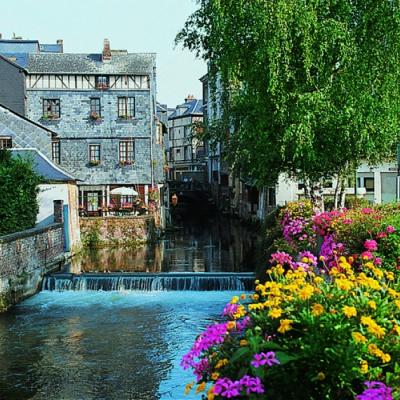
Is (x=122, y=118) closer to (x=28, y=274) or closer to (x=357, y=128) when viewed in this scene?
(x=28, y=274)

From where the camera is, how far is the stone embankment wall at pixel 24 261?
1911 centimetres

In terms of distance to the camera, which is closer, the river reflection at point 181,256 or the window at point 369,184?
the river reflection at point 181,256

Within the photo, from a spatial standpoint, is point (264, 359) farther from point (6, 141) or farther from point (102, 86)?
point (102, 86)

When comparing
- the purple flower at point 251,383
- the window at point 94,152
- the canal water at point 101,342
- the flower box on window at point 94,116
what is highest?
the flower box on window at point 94,116

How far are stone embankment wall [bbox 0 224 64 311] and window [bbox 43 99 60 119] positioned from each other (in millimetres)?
15602

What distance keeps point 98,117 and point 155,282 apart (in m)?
21.5

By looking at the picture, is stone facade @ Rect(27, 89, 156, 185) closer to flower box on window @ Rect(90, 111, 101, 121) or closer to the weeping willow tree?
flower box on window @ Rect(90, 111, 101, 121)

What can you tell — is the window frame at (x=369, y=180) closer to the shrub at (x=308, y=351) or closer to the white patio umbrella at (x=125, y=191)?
the white patio umbrella at (x=125, y=191)

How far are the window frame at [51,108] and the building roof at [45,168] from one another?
7942 mm

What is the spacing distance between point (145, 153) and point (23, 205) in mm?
17720

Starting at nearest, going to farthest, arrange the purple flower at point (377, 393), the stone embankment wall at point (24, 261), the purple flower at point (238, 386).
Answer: the purple flower at point (377, 393), the purple flower at point (238, 386), the stone embankment wall at point (24, 261)

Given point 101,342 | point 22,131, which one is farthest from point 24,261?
point 22,131

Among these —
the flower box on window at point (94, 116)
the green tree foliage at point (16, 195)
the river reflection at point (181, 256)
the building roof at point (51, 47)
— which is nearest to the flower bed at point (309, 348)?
→ the green tree foliage at point (16, 195)

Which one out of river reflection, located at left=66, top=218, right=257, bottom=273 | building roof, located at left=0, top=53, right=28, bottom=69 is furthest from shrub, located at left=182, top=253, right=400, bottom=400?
building roof, located at left=0, top=53, right=28, bottom=69
